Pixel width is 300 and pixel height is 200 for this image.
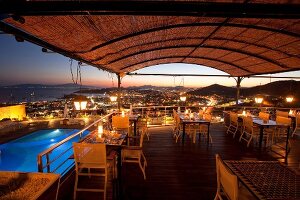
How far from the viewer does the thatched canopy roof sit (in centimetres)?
243

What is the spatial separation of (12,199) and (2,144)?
36.5 ft

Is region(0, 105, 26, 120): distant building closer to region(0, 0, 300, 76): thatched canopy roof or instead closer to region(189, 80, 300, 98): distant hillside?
region(0, 0, 300, 76): thatched canopy roof

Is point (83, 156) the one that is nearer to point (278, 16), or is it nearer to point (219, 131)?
point (278, 16)

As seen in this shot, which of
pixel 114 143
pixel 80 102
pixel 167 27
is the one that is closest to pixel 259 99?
pixel 167 27

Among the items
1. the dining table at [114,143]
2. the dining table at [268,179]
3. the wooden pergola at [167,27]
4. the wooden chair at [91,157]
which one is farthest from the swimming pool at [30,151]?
the dining table at [268,179]

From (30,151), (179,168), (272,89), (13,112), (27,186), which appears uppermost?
(272,89)

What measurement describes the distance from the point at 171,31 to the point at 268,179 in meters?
4.14

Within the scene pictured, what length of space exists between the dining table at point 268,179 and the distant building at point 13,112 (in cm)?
1828

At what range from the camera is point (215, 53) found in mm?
8242

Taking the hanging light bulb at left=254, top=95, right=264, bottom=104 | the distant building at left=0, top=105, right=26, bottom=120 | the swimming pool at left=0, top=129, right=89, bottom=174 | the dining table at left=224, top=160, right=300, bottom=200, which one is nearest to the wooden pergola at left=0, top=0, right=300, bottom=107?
the hanging light bulb at left=254, top=95, right=264, bottom=104

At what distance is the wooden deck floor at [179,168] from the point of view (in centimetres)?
380

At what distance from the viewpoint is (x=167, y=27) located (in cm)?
480

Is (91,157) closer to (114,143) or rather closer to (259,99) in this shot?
(114,143)

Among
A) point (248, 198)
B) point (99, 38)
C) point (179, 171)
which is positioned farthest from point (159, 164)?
point (99, 38)
